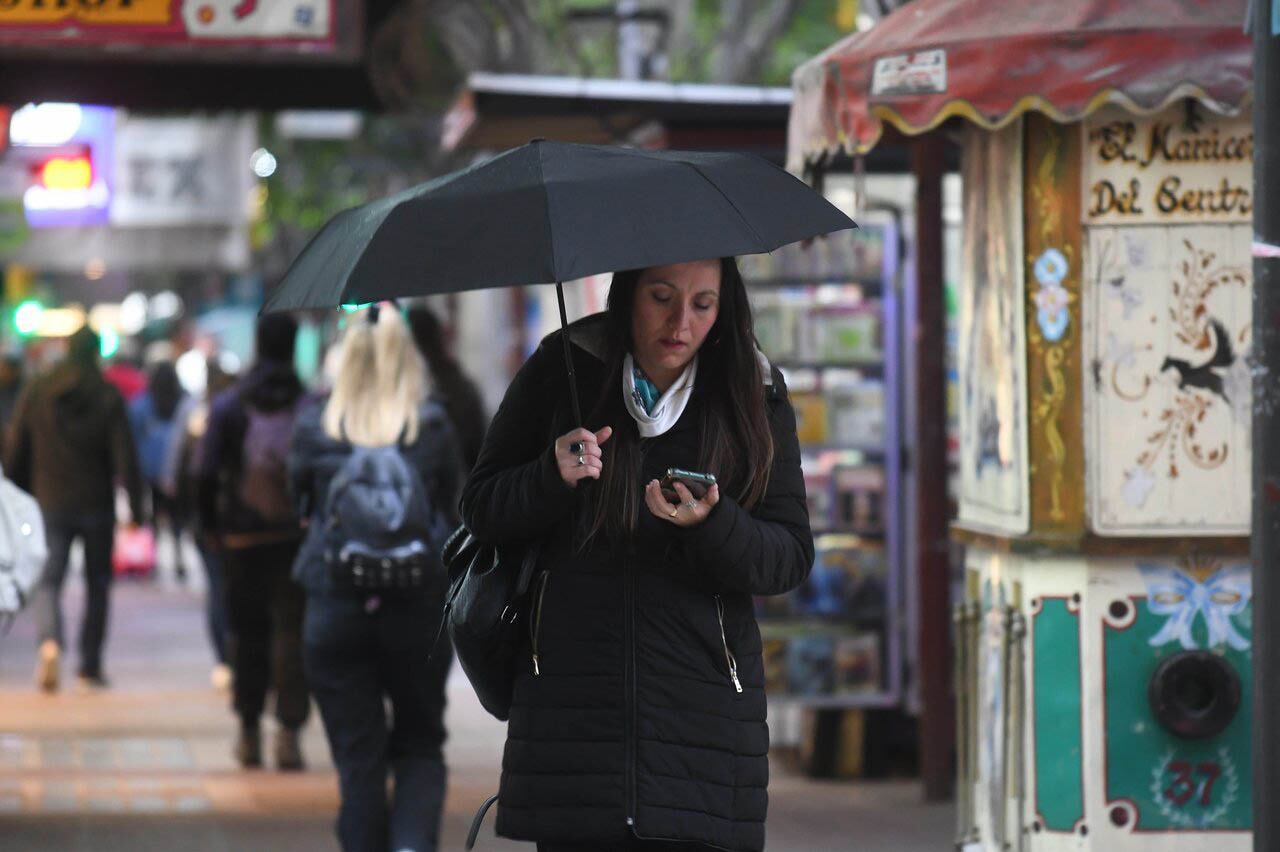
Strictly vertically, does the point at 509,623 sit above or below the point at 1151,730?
above

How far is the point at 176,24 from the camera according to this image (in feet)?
27.0

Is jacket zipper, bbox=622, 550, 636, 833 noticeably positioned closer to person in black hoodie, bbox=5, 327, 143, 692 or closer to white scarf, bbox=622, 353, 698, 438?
white scarf, bbox=622, 353, 698, 438

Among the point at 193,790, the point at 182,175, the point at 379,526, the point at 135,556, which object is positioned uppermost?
the point at 182,175

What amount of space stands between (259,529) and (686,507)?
5923 millimetres

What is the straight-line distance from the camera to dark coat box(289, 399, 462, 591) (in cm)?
677

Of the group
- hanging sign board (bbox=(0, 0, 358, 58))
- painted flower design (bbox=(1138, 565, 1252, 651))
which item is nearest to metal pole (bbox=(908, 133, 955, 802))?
hanging sign board (bbox=(0, 0, 358, 58))

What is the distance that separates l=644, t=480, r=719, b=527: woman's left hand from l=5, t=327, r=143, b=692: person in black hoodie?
882 cm

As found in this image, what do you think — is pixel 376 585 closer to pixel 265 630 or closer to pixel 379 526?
pixel 379 526

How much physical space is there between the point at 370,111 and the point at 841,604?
10.8 feet

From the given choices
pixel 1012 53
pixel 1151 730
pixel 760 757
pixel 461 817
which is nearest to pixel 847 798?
pixel 461 817

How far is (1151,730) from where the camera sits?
6457 millimetres

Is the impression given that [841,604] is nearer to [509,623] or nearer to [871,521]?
[871,521]

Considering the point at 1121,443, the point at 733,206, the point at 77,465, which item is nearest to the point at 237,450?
the point at 77,465

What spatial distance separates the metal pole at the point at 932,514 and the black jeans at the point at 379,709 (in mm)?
2816
